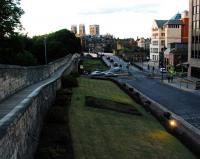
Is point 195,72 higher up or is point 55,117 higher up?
point 55,117

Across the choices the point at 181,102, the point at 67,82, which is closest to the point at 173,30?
the point at 181,102

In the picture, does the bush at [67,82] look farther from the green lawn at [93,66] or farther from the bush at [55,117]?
the green lawn at [93,66]

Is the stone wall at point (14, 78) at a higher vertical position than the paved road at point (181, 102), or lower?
higher

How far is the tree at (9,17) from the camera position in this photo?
2279 inches

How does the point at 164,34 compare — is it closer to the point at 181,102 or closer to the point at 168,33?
the point at 168,33

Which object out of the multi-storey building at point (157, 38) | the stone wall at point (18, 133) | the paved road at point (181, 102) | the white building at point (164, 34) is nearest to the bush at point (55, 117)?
the stone wall at point (18, 133)

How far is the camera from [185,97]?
54.3 meters

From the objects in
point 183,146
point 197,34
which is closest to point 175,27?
point 197,34

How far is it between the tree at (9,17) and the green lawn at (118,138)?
2972 cm

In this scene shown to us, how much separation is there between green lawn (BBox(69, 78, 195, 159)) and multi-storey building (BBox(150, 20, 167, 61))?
126135mm

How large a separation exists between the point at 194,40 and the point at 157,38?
80094mm

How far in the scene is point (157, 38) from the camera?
161 metres

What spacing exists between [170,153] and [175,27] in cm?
12650

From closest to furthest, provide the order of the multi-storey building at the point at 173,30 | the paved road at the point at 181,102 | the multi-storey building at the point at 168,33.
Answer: the paved road at the point at 181,102 < the multi-storey building at the point at 168,33 < the multi-storey building at the point at 173,30
